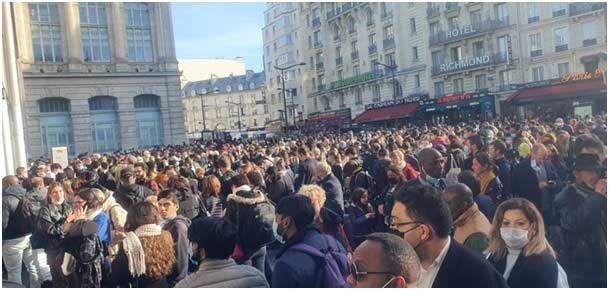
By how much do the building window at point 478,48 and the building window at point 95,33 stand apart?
2213 cm

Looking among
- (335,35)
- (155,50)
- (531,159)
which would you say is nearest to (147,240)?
(531,159)

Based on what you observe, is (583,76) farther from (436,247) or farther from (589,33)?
(436,247)

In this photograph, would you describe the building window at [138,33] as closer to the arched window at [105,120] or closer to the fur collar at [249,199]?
the arched window at [105,120]

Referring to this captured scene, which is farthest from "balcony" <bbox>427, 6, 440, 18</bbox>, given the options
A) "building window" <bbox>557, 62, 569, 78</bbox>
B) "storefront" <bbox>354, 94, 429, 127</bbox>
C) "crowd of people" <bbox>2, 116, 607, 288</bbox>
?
"crowd of people" <bbox>2, 116, 607, 288</bbox>

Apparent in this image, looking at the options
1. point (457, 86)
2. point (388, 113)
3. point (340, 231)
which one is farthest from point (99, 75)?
point (340, 231)

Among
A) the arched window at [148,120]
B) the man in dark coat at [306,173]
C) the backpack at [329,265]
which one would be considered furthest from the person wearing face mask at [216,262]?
the arched window at [148,120]

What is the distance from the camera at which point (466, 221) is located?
412 centimetres

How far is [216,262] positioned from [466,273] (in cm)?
147

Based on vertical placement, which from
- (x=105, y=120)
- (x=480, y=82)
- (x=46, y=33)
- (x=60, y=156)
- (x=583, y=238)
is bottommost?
(x=583, y=238)

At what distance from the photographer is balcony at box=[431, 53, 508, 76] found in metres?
34.8

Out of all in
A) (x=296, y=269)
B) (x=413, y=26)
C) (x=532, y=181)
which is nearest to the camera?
(x=296, y=269)

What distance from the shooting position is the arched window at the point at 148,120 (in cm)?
3609

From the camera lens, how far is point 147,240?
4.37m

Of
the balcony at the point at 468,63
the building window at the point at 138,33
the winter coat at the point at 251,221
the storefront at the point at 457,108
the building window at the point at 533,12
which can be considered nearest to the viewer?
the winter coat at the point at 251,221
